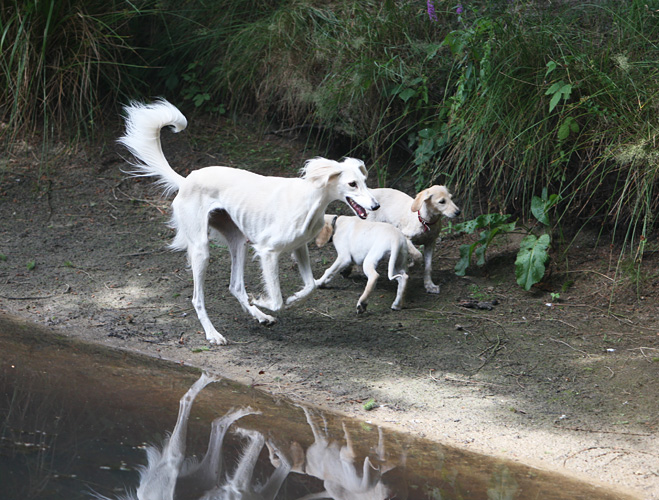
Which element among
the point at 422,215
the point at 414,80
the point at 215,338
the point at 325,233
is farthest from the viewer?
the point at 414,80

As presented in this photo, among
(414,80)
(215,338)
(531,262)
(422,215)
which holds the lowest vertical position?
(215,338)

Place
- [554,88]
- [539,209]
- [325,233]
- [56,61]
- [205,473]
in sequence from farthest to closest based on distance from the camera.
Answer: [56,61] < [325,233] < [539,209] < [554,88] < [205,473]

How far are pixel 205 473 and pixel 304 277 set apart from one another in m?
2.17

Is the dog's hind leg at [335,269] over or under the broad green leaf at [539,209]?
under

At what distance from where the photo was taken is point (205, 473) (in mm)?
3381

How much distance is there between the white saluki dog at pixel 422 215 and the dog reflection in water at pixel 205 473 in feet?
9.45

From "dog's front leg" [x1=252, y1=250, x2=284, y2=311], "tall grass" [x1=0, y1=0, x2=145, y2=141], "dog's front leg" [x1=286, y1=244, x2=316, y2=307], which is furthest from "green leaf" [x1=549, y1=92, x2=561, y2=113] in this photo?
"tall grass" [x1=0, y1=0, x2=145, y2=141]

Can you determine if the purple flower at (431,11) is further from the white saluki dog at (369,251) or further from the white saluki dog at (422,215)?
the white saluki dog at (369,251)

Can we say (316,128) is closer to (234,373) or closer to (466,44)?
(466,44)

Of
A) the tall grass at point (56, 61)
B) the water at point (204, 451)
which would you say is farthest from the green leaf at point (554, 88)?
the tall grass at point (56, 61)

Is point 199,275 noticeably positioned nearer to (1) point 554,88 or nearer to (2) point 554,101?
(2) point 554,101

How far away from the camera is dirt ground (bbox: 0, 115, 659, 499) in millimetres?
3920

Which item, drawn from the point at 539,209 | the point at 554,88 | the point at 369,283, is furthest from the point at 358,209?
the point at 554,88

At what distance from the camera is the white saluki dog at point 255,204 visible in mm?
5082
